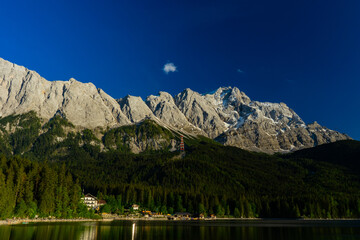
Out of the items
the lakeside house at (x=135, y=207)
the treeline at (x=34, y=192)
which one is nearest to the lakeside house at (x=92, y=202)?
the lakeside house at (x=135, y=207)

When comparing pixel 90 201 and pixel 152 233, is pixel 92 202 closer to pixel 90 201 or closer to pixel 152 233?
pixel 90 201

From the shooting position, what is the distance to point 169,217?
189 m

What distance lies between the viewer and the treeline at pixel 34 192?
337ft

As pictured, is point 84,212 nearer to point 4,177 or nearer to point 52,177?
point 52,177

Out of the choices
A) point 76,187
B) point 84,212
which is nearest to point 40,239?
point 76,187

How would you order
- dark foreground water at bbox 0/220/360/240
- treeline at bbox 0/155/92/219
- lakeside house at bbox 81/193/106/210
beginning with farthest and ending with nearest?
1. lakeside house at bbox 81/193/106/210
2. treeline at bbox 0/155/92/219
3. dark foreground water at bbox 0/220/360/240

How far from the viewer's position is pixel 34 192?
389 feet

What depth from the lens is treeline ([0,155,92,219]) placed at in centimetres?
10262

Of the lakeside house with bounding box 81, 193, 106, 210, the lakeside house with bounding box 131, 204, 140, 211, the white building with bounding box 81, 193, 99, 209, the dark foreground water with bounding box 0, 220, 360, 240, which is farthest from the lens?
the lakeside house with bounding box 131, 204, 140, 211

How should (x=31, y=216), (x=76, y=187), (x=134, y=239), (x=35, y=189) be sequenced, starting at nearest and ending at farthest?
(x=134, y=239), (x=31, y=216), (x=35, y=189), (x=76, y=187)

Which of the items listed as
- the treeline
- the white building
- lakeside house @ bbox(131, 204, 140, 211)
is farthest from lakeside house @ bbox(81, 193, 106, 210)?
the treeline

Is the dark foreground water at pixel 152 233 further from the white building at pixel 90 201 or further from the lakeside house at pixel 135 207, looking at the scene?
the lakeside house at pixel 135 207

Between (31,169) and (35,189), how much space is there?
28.2 feet

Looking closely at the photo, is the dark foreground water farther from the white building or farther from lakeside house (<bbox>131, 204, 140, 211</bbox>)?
lakeside house (<bbox>131, 204, 140, 211</bbox>)
